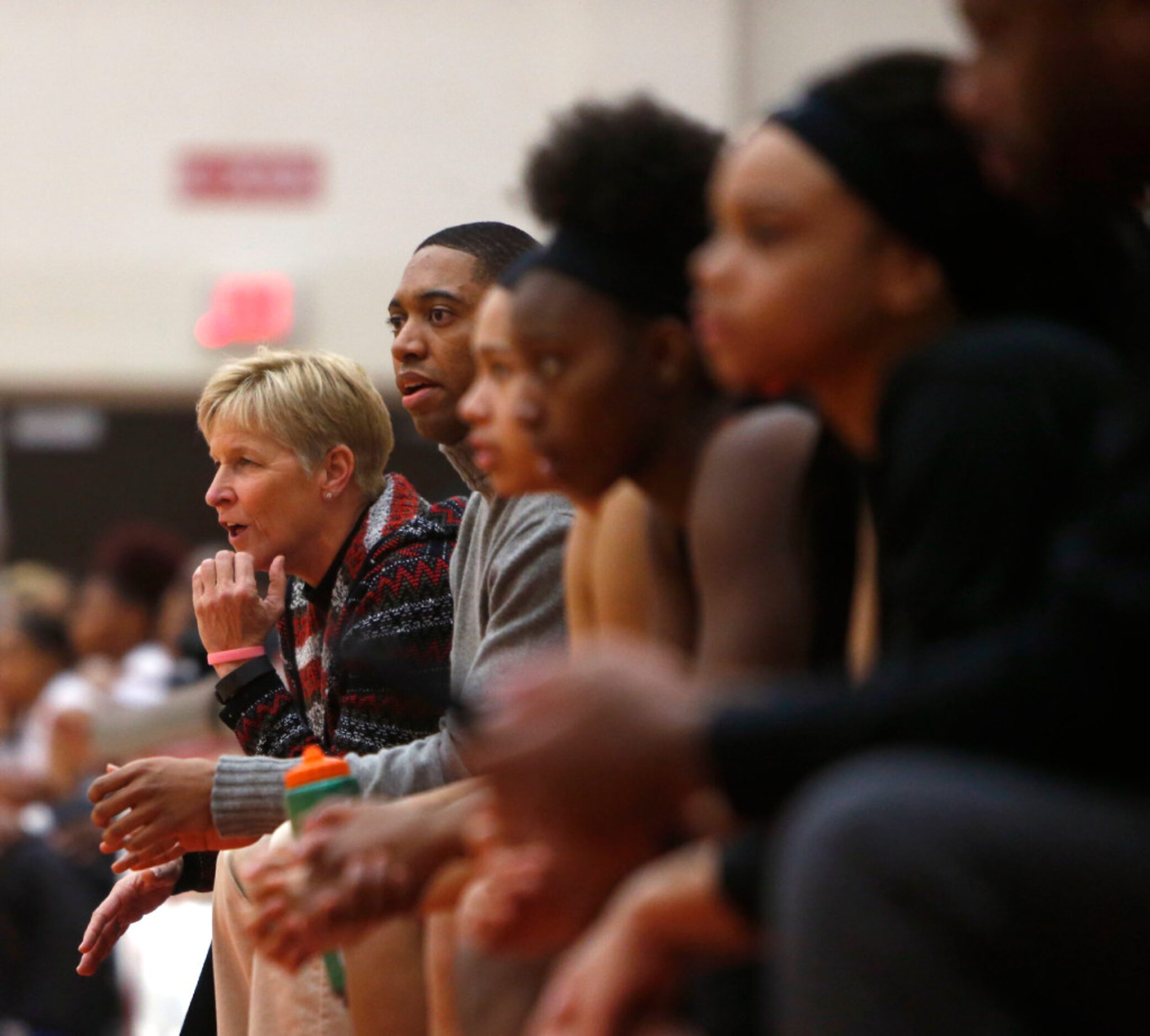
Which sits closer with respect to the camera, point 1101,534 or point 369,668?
point 1101,534

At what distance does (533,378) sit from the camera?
1.59 metres

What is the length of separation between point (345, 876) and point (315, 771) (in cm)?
39

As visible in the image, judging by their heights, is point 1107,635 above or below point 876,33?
below

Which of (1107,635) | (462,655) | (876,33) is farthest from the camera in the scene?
(876,33)

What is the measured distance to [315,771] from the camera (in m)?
1.91

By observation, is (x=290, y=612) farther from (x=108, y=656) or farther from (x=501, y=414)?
(x=108, y=656)

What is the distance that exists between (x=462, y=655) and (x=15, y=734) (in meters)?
4.37

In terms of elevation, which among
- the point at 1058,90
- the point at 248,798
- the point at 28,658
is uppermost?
the point at 1058,90

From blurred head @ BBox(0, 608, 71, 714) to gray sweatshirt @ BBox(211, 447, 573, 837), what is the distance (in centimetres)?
429

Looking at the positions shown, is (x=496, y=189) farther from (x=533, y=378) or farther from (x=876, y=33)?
(x=533, y=378)

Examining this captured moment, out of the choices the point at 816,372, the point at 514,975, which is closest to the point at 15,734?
the point at 514,975

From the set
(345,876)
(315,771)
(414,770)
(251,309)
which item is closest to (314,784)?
(315,771)

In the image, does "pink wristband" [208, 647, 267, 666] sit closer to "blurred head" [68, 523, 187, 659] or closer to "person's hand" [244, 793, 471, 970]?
"person's hand" [244, 793, 471, 970]

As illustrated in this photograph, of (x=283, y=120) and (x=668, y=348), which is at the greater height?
(x=283, y=120)
